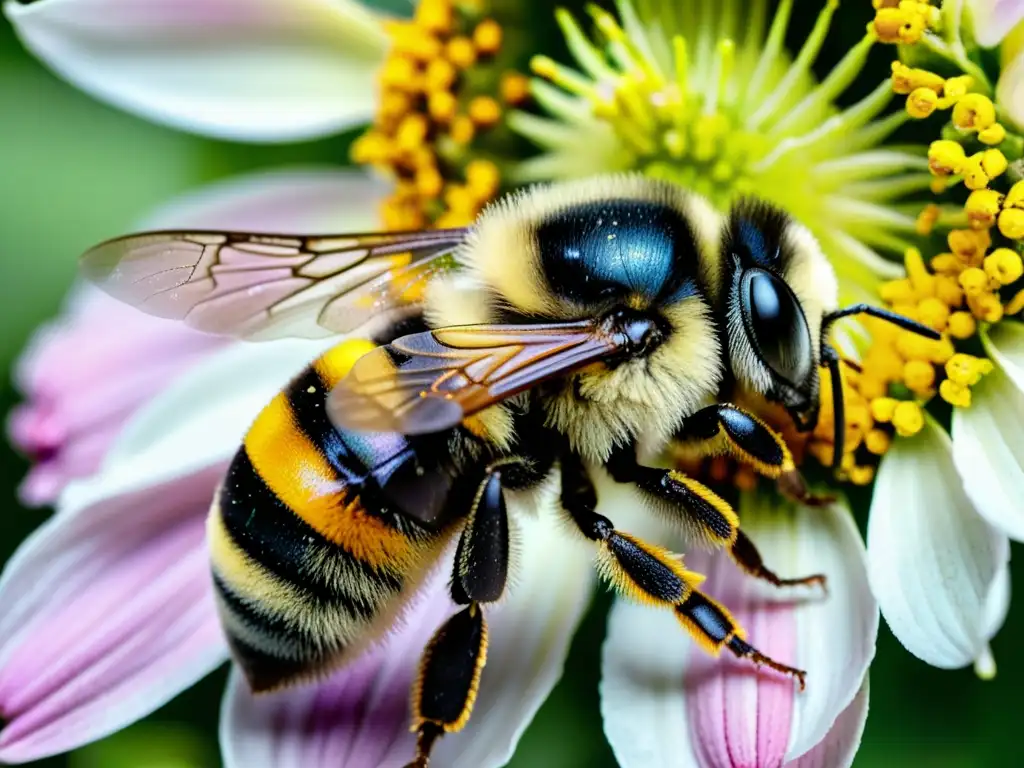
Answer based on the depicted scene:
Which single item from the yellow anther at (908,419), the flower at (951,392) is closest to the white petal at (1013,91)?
→ the flower at (951,392)

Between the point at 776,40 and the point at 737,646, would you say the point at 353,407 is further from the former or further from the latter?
the point at 776,40

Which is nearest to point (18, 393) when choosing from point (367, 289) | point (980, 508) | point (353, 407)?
point (367, 289)

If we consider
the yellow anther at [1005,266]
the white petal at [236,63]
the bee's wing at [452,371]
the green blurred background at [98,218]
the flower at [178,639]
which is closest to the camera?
the bee's wing at [452,371]

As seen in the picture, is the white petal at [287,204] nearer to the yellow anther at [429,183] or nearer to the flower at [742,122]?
the yellow anther at [429,183]

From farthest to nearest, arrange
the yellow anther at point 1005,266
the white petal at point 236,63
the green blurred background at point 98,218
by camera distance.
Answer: the white petal at point 236,63, the green blurred background at point 98,218, the yellow anther at point 1005,266

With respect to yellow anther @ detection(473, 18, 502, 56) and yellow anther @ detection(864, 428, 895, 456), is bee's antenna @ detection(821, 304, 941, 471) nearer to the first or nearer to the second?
yellow anther @ detection(864, 428, 895, 456)

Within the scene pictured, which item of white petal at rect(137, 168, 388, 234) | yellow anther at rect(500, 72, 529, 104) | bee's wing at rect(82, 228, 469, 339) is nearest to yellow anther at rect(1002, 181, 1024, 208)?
bee's wing at rect(82, 228, 469, 339)
